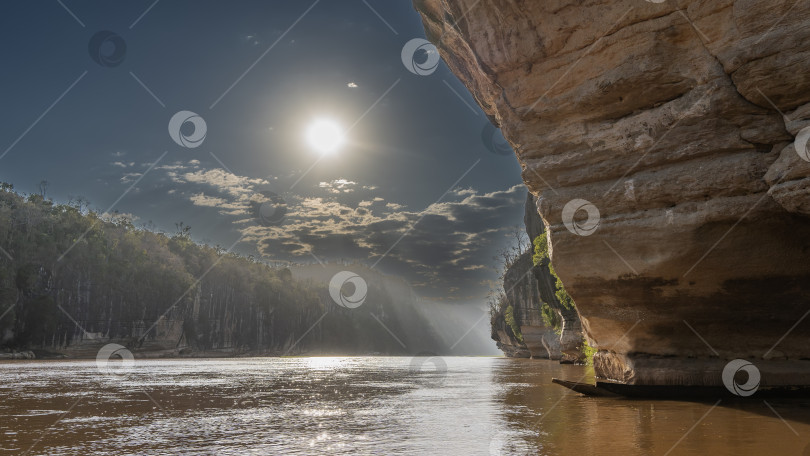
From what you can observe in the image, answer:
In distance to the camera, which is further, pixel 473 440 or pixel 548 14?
pixel 548 14

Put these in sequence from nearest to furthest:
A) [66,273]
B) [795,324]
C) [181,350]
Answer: [795,324] → [66,273] → [181,350]

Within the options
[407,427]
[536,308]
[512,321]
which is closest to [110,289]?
[512,321]

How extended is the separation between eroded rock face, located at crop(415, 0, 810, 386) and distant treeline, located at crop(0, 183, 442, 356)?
3257 inches

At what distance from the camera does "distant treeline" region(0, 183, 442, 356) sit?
2980 inches

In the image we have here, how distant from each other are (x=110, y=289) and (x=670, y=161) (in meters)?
101

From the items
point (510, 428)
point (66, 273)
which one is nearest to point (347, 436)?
point (510, 428)

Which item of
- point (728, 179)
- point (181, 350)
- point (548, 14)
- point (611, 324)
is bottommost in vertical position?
point (181, 350)

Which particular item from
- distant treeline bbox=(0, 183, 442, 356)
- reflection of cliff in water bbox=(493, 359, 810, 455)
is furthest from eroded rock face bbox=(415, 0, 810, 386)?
distant treeline bbox=(0, 183, 442, 356)

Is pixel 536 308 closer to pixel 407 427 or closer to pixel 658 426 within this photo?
pixel 658 426

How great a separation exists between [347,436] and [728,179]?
9319 millimetres

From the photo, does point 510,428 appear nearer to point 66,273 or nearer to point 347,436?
point 347,436

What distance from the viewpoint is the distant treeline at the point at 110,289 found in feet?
248

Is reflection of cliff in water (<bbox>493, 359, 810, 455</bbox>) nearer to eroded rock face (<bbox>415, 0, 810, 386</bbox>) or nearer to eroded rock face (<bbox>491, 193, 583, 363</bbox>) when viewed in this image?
eroded rock face (<bbox>415, 0, 810, 386</bbox>)

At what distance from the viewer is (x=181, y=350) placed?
9988 cm
